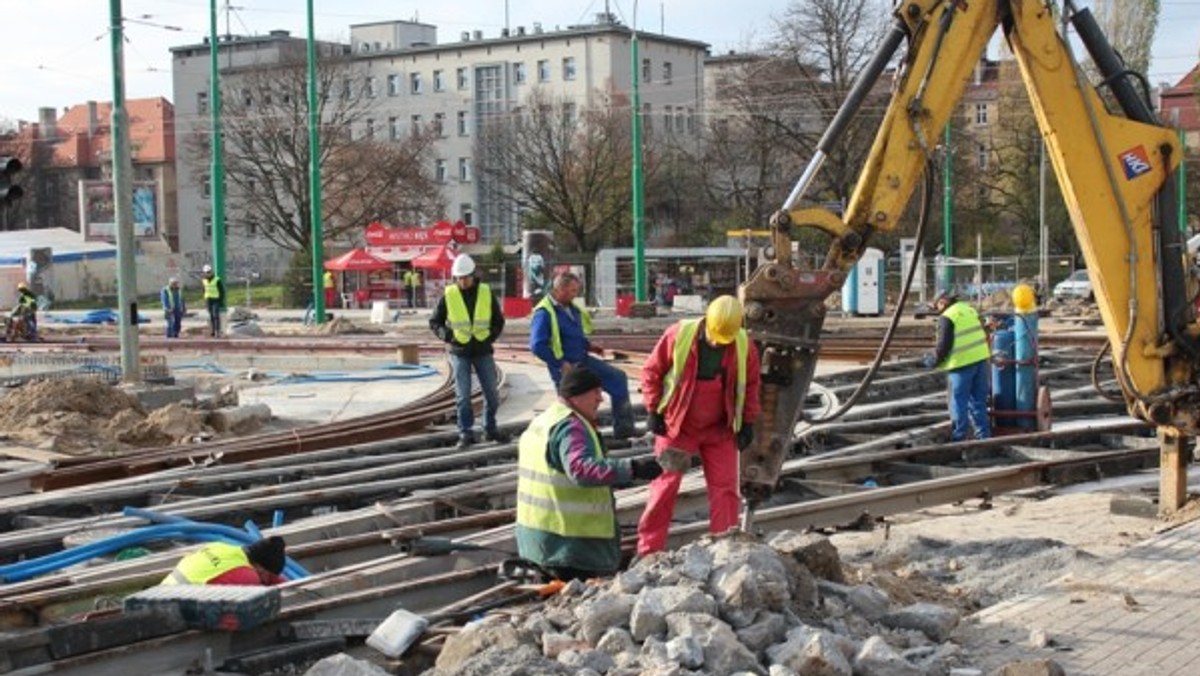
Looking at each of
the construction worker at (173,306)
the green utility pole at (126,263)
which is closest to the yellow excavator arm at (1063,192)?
the green utility pole at (126,263)

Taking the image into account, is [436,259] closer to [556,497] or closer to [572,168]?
[572,168]

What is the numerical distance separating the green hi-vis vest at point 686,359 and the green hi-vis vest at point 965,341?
5956mm

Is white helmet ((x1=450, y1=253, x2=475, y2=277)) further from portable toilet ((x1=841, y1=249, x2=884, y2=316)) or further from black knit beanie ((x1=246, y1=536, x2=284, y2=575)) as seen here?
portable toilet ((x1=841, y1=249, x2=884, y2=316))

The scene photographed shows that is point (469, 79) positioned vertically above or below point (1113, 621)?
above

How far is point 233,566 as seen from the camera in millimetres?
7578

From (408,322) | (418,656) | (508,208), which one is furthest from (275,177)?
(418,656)

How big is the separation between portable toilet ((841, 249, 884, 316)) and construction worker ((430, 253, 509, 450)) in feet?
98.7

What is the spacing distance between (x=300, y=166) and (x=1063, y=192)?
6879 cm

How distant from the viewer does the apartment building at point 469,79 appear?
85.4 meters

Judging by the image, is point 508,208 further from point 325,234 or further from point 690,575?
point 690,575

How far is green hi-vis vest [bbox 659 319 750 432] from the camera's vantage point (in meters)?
8.63

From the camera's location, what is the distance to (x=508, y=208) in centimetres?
8294

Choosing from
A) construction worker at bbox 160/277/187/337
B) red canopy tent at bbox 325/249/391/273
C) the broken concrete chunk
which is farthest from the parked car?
the broken concrete chunk

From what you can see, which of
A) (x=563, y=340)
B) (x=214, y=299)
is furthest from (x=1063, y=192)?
(x=214, y=299)
